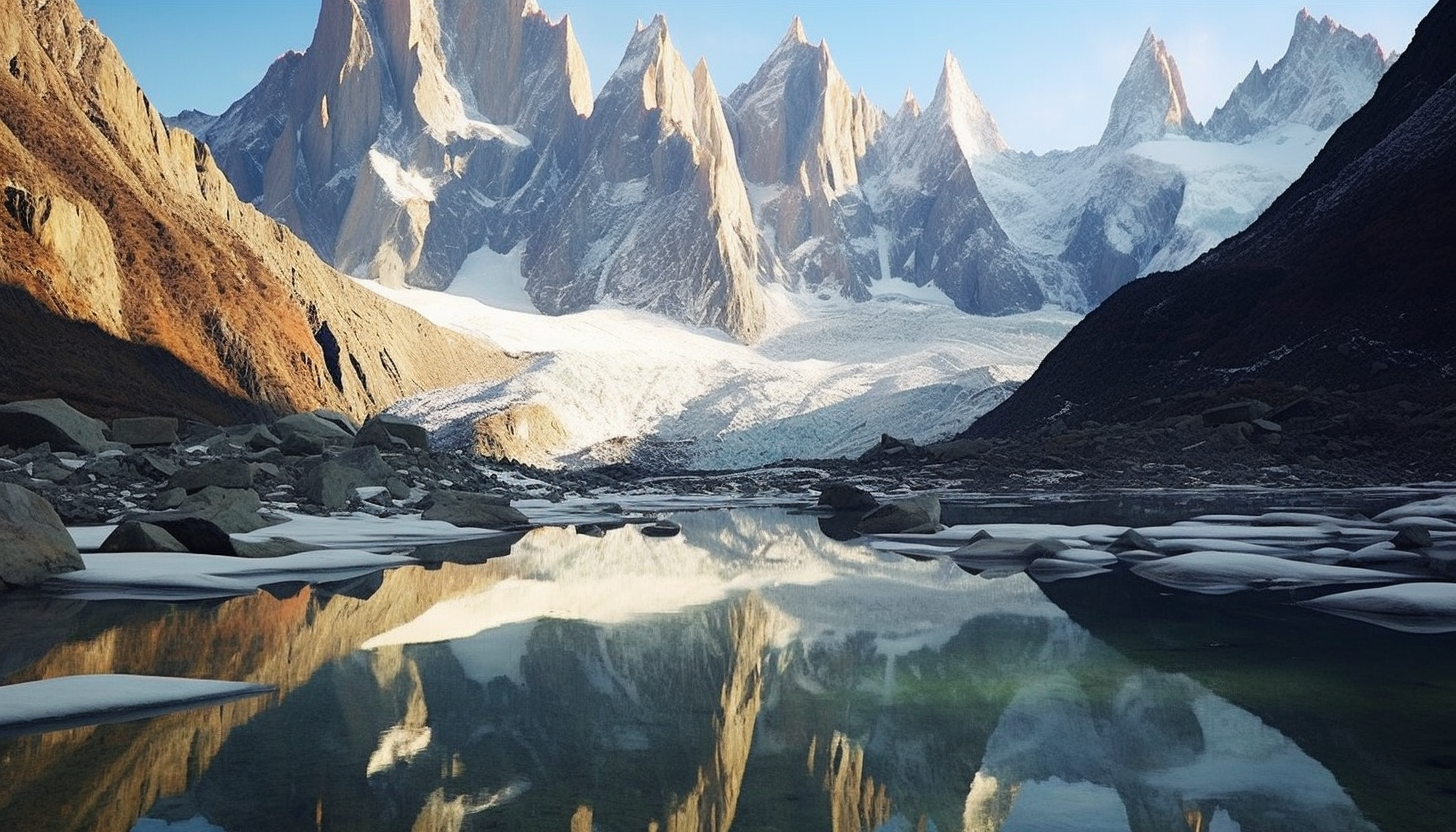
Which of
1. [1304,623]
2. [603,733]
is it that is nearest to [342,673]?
[603,733]

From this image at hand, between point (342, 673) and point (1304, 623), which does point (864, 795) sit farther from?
point (1304, 623)

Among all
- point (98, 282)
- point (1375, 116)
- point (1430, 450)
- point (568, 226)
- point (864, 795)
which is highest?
point (568, 226)

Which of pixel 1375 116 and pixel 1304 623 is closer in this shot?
pixel 1304 623

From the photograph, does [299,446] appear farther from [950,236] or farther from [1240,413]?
[950,236]

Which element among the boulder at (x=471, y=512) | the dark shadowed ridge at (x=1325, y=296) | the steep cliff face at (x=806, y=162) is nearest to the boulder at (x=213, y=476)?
the boulder at (x=471, y=512)

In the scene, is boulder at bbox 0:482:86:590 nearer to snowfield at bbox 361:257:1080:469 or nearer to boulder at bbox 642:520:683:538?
boulder at bbox 642:520:683:538

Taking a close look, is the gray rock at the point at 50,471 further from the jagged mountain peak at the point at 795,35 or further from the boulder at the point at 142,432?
the jagged mountain peak at the point at 795,35

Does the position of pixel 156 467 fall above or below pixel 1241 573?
above

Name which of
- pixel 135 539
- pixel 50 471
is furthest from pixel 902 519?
pixel 50 471
